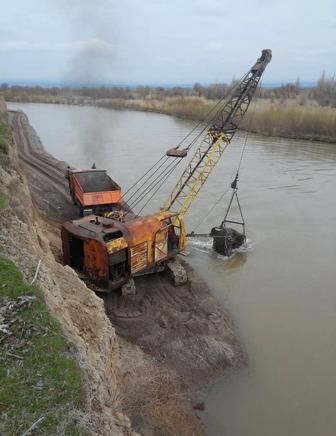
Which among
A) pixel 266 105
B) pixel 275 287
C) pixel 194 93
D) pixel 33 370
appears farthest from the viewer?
pixel 194 93

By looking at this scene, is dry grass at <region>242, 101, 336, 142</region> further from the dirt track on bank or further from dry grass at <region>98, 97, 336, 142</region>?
the dirt track on bank

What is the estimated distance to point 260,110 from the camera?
50500 millimetres

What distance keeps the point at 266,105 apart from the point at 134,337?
5128 centimetres

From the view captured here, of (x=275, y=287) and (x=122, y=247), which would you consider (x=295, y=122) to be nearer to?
(x=275, y=287)

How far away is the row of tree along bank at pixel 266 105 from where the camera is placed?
147 feet

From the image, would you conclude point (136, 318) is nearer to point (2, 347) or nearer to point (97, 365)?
point (97, 365)

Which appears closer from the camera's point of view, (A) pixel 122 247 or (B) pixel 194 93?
(A) pixel 122 247

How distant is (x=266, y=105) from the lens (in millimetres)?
55688

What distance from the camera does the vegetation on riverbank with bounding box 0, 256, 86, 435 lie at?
4.22 m

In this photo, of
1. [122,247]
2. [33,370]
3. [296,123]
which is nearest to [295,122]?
[296,123]

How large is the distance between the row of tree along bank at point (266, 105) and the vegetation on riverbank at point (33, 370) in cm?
2389

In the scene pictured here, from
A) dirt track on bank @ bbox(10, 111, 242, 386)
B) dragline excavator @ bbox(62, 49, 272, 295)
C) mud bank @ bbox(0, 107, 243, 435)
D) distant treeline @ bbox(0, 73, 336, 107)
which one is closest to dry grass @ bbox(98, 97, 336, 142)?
distant treeline @ bbox(0, 73, 336, 107)

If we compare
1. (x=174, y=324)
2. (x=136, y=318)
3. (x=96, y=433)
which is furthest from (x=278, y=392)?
(x=96, y=433)

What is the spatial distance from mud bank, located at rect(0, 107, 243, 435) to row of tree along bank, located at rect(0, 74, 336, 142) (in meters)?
18.4
